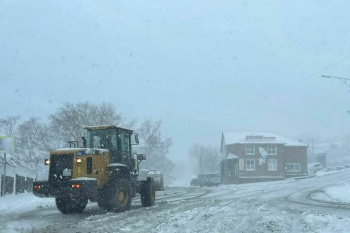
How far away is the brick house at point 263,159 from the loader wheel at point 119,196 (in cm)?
5077

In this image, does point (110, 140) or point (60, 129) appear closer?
point (110, 140)

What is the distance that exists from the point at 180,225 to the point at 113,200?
218 inches

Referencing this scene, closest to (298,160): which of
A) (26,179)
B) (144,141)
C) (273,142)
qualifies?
(273,142)

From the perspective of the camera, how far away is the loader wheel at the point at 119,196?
54.0 ft

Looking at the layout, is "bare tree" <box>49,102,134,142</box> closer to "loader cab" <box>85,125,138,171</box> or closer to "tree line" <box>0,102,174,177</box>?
"tree line" <box>0,102,174,177</box>

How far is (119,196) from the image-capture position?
16984 millimetres

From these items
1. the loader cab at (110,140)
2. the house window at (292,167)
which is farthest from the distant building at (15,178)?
the house window at (292,167)

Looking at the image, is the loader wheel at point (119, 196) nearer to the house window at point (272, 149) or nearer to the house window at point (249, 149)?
the house window at point (249, 149)

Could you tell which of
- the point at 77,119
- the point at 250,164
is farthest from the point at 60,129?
the point at 250,164

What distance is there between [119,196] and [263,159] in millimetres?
53350

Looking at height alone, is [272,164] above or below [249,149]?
below

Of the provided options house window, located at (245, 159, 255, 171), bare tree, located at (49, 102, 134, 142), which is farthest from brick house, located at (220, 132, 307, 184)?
bare tree, located at (49, 102, 134, 142)

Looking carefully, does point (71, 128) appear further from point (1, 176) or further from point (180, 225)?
point (180, 225)

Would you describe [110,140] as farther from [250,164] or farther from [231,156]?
[231,156]
